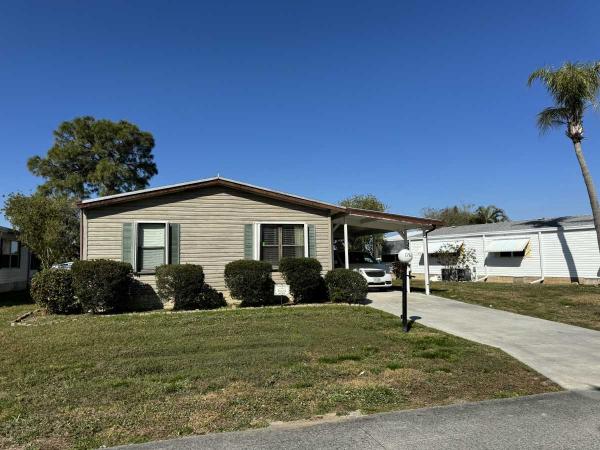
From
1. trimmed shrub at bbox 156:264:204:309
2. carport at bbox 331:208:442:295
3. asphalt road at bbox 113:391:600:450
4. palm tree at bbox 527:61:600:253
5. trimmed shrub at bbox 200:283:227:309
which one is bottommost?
asphalt road at bbox 113:391:600:450

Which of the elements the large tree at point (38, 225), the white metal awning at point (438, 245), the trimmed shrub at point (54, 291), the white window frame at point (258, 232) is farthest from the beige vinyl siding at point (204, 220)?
the white metal awning at point (438, 245)

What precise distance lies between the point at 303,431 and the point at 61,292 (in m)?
8.72

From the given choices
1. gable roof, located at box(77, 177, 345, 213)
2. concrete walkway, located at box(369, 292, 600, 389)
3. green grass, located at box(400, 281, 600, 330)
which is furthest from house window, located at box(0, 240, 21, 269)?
green grass, located at box(400, 281, 600, 330)

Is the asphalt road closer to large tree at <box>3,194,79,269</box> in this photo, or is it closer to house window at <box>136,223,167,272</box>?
house window at <box>136,223,167,272</box>

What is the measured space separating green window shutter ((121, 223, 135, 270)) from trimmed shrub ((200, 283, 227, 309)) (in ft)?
6.87

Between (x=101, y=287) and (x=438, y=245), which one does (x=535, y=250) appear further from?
(x=101, y=287)

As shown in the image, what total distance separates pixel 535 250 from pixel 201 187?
55.5ft

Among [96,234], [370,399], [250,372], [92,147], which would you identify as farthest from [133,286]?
[92,147]

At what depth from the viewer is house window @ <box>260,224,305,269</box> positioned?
13203 millimetres

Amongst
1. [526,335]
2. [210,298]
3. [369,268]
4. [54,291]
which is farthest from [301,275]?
[54,291]

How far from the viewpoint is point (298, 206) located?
13.8 meters

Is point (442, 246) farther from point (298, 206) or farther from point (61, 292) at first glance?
point (61, 292)

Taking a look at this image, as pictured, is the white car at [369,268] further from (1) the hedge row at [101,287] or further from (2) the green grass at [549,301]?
(1) the hedge row at [101,287]

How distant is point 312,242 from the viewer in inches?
536
